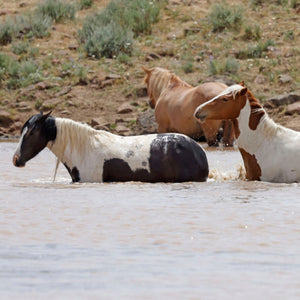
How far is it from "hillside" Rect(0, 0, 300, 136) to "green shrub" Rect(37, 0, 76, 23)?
26cm

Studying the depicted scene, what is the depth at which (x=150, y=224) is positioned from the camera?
651 cm

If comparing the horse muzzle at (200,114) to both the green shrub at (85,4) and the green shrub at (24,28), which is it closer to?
the green shrub at (24,28)

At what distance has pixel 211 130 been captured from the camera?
18141mm

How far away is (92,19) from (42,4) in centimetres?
212

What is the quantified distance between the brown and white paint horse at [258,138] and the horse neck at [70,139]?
4.44ft

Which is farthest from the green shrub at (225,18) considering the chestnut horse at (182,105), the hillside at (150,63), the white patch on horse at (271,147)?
the white patch on horse at (271,147)

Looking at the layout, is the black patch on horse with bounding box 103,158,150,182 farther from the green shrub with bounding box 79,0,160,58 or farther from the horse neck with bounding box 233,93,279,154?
the green shrub with bounding box 79,0,160,58

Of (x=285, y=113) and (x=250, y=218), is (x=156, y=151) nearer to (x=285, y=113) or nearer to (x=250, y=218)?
(x=250, y=218)

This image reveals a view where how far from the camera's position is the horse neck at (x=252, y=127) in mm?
10125

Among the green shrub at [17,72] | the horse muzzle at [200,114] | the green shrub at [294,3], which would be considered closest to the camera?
the horse muzzle at [200,114]

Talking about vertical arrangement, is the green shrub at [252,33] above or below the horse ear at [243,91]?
below

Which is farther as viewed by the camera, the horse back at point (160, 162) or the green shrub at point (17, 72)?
the green shrub at point (17, 72)

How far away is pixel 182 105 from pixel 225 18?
975cm

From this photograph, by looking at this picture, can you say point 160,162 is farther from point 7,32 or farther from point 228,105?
point 7,32
